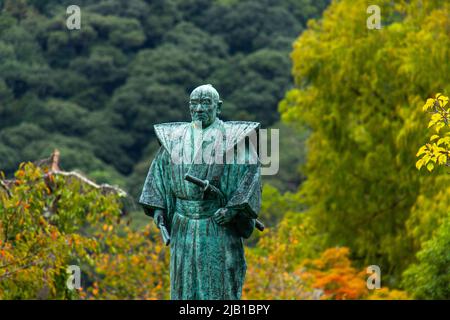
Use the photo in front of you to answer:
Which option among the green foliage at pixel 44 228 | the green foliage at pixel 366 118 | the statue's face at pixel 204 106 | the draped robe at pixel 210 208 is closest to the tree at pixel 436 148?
the draped robe at pixel 210 208

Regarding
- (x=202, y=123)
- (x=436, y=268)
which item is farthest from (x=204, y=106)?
(x=436, y=268)

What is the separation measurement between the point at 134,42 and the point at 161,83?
408 cm

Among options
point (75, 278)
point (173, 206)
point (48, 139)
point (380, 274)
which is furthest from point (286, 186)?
point (173, 206)

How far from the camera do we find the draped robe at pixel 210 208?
12.4m

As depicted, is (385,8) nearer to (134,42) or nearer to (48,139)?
(48,139)

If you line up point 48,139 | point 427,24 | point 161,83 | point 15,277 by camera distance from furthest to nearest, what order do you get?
point 161,83, point 48,139, point 427,24, point 15,277

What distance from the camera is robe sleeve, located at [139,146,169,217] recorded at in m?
12.7

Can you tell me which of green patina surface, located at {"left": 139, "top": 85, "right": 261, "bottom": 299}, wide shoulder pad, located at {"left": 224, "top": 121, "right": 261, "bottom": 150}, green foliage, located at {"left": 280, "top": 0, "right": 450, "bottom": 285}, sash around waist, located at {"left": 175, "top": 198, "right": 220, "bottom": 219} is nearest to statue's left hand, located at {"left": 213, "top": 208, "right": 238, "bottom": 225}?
green patina surface, located at {"left": 139, "top": 85, "right": 261, "bottom": 299}

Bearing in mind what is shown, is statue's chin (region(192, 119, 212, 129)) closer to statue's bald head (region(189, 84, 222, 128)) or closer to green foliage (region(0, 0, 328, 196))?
statue's bald head (region(189, 84, 222, 128))

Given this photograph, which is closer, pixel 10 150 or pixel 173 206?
pixel 173 206

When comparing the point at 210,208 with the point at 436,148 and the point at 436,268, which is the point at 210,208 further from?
the point at 436,268

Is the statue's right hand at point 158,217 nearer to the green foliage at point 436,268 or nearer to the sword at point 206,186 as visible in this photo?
the sword at point 206,186

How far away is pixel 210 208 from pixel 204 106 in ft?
2.92

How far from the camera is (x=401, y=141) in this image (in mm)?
28859
